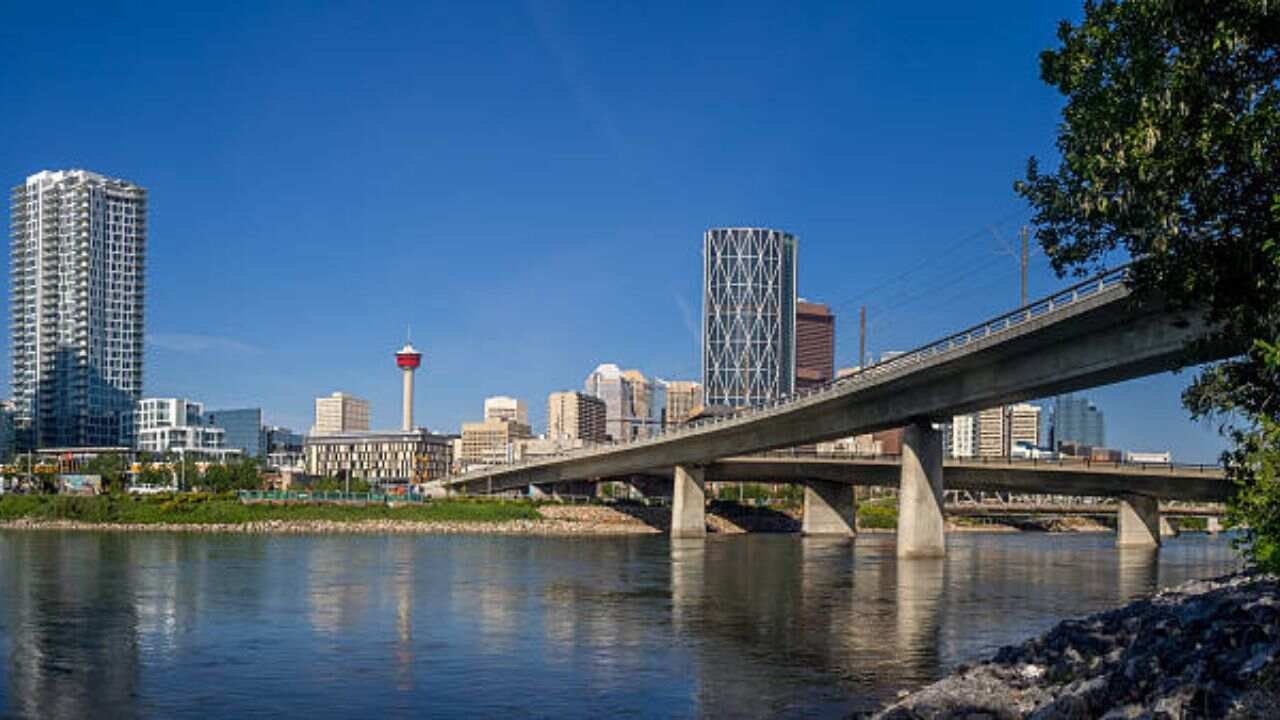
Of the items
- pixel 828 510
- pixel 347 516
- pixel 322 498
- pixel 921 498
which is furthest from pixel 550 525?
pixel 921 498

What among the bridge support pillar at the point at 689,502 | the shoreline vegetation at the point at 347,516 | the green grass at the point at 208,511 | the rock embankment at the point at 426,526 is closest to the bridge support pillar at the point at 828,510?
the shoreline vegetation at the point at 347,516

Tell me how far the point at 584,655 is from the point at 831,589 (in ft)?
102

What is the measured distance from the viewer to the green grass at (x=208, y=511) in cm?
13988

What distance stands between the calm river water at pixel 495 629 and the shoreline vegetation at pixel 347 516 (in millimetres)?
43695

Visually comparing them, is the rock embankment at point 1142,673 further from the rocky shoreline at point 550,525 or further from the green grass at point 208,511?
the green grass at point 208,511

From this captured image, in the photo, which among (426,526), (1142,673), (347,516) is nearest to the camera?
(1142,673)

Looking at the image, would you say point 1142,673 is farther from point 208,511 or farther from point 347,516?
point 208,511

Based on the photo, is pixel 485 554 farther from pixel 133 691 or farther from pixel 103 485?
pixel 103 485

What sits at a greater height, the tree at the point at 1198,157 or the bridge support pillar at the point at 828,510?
the tree at the point at 1198,157

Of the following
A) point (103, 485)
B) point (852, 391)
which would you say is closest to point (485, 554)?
point (852, 391)

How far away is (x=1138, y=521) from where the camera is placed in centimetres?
14325

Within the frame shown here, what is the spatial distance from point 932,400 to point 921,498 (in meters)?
14.0

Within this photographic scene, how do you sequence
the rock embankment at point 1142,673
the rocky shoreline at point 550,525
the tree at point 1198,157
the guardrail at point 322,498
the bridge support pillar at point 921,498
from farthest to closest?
1. the guardrail at point 322,498
2. the rocky shoreline at point 550,525
3. the bridge support pillar at point 921,498
4. the tree at point 1198,157
5. the rock embankment at point 1142,673

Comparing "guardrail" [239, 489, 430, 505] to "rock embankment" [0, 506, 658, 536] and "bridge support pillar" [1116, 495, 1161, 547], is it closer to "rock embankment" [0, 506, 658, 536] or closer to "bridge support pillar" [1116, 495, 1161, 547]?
"rock embankment" [0, 506, 658, 536]
